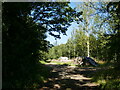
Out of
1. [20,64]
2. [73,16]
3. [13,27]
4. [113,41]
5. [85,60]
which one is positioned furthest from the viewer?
[85,60]

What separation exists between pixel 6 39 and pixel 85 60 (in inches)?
657

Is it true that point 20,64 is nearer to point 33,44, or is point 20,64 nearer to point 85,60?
point 33,44

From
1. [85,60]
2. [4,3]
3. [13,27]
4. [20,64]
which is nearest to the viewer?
[20,64]

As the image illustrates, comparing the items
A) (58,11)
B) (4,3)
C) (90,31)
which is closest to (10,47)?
(4,3)

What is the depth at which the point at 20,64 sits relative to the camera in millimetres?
4441

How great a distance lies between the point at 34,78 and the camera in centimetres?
686

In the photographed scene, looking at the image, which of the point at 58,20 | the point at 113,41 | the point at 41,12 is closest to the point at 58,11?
the point at 58,20

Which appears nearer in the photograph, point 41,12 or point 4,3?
point 4,3

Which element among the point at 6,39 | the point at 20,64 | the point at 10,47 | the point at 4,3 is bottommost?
the point at 20,64

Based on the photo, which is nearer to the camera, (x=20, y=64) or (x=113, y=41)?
(x=20, y=64)

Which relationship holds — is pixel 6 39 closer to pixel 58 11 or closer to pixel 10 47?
pixel 10 47

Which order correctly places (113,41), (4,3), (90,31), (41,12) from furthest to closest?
(90,31) < (41,12) < (113,41) < (4,3)

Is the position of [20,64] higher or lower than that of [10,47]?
lower

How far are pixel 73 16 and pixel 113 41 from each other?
163 inches
